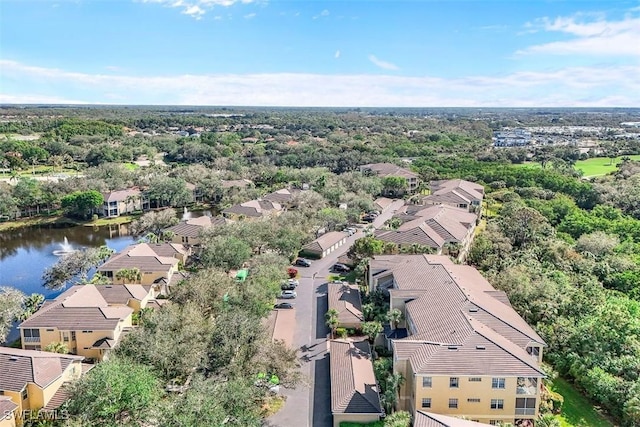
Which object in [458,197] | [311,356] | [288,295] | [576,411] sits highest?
[458,197]

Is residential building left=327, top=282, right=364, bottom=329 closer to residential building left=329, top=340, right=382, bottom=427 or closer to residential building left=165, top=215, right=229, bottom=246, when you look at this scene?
residential building left=329, top=340, right=382, bottom=427

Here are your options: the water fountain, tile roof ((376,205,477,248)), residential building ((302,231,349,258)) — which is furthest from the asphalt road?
the water fountain

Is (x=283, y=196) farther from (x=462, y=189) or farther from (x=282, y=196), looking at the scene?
(x=462, y=189)

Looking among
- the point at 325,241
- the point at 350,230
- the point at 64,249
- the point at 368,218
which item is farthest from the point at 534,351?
the point at 64,249

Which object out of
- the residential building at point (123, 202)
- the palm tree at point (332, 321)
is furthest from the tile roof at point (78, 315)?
the residential building at point (123, 202)

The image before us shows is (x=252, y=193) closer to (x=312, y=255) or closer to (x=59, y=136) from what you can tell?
(x=312, y=255)
